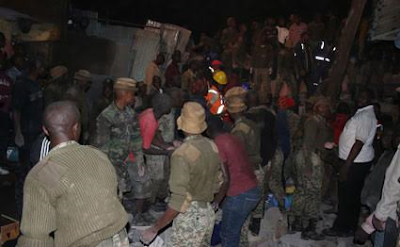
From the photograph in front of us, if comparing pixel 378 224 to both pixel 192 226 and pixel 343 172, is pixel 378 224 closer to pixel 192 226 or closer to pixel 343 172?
pixel 192 226

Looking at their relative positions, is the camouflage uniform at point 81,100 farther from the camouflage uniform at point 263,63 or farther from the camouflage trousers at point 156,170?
the camouflage uniform at point 263,63

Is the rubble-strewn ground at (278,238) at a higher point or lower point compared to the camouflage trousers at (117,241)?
lower

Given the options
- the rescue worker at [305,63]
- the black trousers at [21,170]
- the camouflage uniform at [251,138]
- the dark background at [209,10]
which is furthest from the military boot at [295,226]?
the dark background at [209,10]

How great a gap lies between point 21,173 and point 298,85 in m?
9.06

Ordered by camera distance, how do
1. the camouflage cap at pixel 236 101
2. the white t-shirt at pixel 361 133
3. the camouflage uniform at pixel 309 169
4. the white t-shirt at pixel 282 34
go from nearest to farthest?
1. the camouflage cap at pixel 236 101
2. the white t-shirt at pixel 361 133
3. the camouflage uniform at pixel 309 169
4. the white t-shirt at pixel 282 34

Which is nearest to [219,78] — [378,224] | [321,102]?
[321,102]

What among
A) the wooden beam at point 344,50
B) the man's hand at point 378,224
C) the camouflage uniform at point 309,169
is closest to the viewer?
the man's hand at point 378,224

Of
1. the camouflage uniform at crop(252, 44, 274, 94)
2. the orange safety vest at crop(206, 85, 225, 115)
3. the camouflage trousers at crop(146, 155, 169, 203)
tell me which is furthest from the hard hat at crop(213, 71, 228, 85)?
the camouflage trousers at crop(146, 155, 169, 203)

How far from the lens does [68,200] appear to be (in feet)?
10.3

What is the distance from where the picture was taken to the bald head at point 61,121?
3.32m

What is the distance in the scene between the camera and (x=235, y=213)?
17.3ft

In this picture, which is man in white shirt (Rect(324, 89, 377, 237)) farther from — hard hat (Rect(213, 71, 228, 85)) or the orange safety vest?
hard hat (Rect(213, 71, 228, 85))

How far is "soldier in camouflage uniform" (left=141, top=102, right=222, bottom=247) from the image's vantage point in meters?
4.22

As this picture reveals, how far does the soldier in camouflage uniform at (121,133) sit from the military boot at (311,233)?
2663 millimetres
